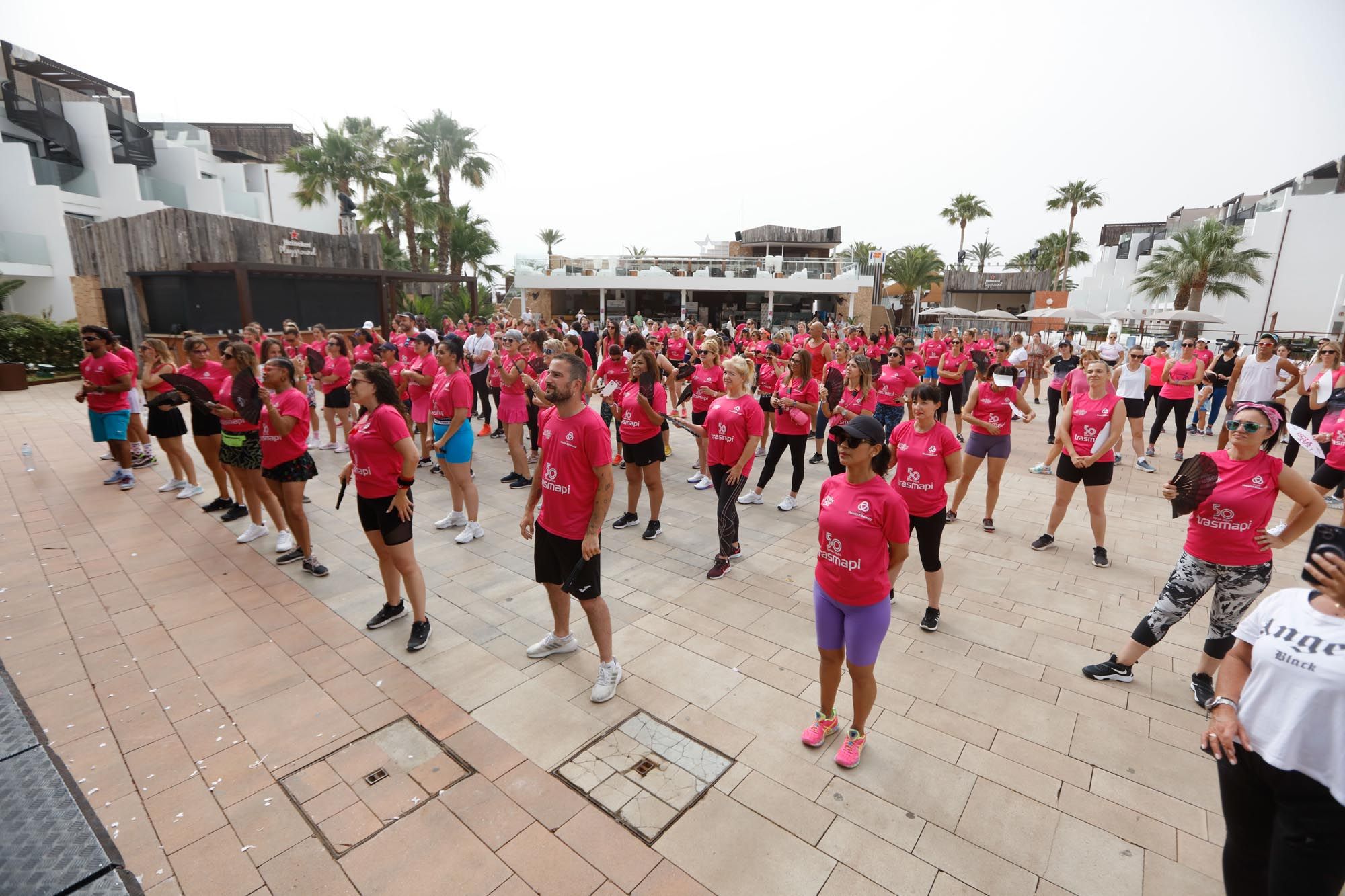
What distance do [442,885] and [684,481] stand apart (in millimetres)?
6437

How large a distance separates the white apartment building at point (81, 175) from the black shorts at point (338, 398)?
55.9ft

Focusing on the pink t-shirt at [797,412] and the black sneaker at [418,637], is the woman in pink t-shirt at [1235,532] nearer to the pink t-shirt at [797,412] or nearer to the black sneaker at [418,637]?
the pink t-shirt at [797,412]

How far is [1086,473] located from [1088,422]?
0.50 m

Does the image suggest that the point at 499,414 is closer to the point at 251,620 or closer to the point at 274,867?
the point at 251,620

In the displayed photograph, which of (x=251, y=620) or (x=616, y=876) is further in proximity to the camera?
(x=251, y=620)

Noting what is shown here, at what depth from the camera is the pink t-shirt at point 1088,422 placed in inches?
219

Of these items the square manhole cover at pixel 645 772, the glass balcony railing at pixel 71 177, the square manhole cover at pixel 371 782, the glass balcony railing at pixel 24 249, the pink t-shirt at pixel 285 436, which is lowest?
the square manhole cover at pixel 371 782

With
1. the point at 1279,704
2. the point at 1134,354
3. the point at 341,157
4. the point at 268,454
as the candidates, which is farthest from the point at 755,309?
the point at 1279,704

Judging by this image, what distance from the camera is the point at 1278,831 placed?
81.4 inches

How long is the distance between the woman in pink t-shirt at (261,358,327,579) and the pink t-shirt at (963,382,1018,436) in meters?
6.32

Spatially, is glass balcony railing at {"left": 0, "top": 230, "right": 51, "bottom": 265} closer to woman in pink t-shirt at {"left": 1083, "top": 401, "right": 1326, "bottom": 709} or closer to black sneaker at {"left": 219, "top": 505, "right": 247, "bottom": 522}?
black sneaker at {"left": 219, "top": 505, "right": 247, "bottom": 522}

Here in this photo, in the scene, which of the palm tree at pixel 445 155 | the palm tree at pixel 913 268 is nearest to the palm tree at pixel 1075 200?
the palm tree at pixel 913 268

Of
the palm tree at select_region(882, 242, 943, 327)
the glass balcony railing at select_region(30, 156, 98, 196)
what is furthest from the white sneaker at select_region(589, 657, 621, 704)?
the palm tree at select_region(882, 242, 943, 327)

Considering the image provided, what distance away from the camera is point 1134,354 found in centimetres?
881
